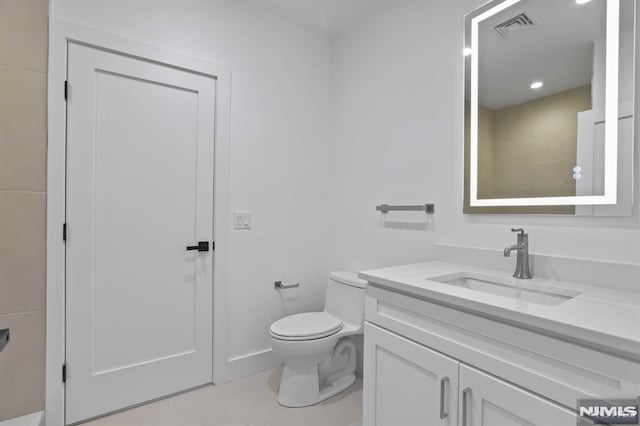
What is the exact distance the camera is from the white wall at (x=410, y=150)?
131 cm

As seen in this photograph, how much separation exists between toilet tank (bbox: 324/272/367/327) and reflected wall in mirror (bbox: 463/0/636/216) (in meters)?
0.80

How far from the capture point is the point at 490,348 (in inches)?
36.2

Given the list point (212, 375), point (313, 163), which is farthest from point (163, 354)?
point (313, 163)

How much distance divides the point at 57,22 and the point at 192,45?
638 millimetres

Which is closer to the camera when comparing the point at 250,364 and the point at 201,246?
the point at 201,246

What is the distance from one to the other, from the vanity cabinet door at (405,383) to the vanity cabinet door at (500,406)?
0.03 metres

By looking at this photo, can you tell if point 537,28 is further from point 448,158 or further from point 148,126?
point 148,126

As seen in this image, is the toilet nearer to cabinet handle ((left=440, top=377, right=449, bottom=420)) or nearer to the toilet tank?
the toilet tank

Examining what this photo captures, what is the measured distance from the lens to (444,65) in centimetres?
170

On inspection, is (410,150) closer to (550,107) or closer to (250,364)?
(550,107)

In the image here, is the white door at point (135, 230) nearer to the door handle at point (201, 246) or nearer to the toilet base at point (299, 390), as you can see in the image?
the door handle at point (201, 246)

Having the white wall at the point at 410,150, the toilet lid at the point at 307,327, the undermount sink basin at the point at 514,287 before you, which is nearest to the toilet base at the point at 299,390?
the toilet lid at the point at 307,327

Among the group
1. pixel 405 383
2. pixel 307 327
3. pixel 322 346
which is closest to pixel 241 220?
pixel 307 327

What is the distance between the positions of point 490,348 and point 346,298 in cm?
115
